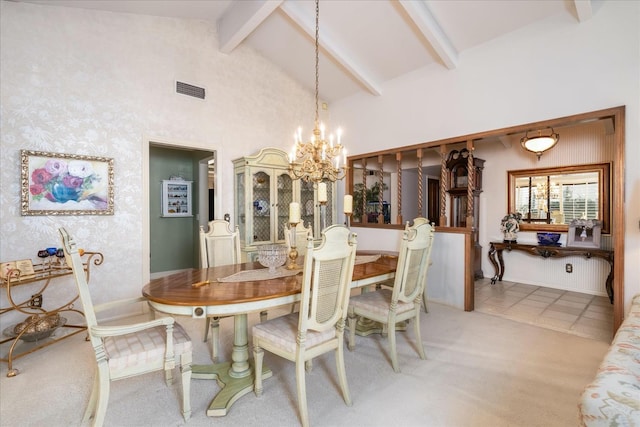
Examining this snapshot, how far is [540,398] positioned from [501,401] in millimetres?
268

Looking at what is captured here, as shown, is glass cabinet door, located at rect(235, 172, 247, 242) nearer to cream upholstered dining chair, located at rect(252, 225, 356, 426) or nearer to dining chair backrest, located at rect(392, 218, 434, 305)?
cream upholstered dining chair, located at rect(252, 225, 356, 426)

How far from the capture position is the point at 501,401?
1926 millimetres

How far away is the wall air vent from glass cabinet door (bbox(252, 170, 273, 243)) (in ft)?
3.97

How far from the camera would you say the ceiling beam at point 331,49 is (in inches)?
137

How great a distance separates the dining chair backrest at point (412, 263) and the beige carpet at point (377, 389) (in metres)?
0.56

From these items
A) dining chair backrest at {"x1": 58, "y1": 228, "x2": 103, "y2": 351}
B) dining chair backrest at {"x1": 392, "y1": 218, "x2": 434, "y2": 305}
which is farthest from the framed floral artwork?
dining chair backrest at {"x1": 392, "y1": 218, "x2": 434, "y2": 305}

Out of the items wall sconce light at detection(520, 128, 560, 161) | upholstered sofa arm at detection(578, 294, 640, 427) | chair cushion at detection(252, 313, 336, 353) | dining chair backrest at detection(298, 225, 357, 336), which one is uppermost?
wall sconce light at detection(520, 128, 560, 161)

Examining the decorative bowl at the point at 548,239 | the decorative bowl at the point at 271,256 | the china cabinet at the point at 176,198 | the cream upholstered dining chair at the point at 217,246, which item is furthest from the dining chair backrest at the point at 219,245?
the decorative bowl at the point at 548,239

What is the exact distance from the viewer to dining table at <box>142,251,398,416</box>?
167cm

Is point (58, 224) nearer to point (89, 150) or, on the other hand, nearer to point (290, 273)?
point (89, 150)

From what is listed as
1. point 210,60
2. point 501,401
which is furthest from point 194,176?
point 501,401

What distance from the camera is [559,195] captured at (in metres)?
4.66

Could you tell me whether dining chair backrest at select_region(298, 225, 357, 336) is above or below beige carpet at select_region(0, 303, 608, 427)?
above

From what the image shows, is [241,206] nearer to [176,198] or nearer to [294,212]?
[294,212]
